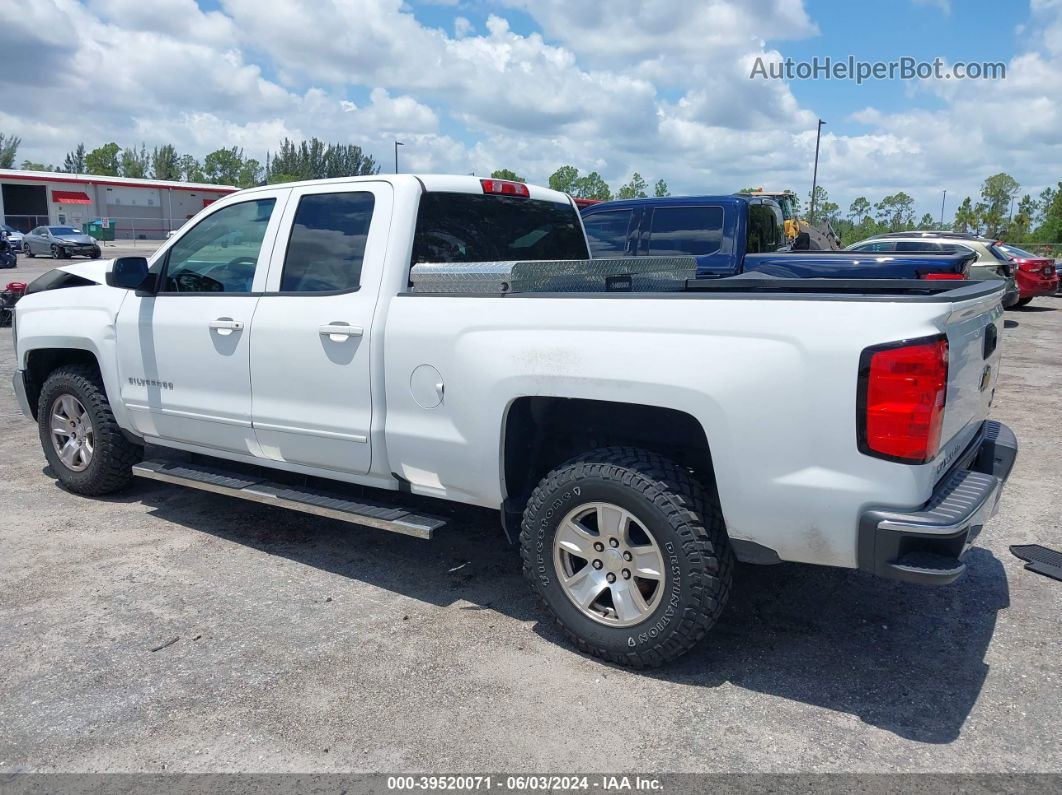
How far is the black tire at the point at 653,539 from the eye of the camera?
3.27m

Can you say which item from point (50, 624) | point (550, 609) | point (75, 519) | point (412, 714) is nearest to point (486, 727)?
point (412, 714)

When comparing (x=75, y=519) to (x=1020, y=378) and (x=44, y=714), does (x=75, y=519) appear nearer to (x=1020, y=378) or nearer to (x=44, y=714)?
(x=44, y=714)

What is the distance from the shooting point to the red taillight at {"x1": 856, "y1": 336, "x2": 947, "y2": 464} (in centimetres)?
281

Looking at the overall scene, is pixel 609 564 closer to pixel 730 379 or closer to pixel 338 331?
pixel 730 379

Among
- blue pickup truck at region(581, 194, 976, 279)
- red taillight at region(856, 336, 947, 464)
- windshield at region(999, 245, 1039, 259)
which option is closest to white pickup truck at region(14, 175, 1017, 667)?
red taillight at region(856, 336, 947, 464)

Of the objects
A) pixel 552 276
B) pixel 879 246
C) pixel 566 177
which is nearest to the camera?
pixel 552 276

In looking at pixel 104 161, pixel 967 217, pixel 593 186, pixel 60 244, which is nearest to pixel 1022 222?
pixel 967 217

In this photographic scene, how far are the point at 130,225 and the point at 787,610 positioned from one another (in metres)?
65.5

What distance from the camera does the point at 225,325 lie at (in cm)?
458

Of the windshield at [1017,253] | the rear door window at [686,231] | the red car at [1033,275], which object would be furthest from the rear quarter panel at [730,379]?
the windshield at [1017,253]

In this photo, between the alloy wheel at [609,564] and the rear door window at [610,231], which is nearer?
the alloy wheel at [609,564]

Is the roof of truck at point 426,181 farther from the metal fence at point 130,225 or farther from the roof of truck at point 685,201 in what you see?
the metal fence at point 130,225

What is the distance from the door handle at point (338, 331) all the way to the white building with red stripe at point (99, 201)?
56344mm

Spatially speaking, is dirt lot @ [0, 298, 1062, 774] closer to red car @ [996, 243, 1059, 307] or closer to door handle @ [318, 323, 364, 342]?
door handle @ [318, 323, 364, 342]
